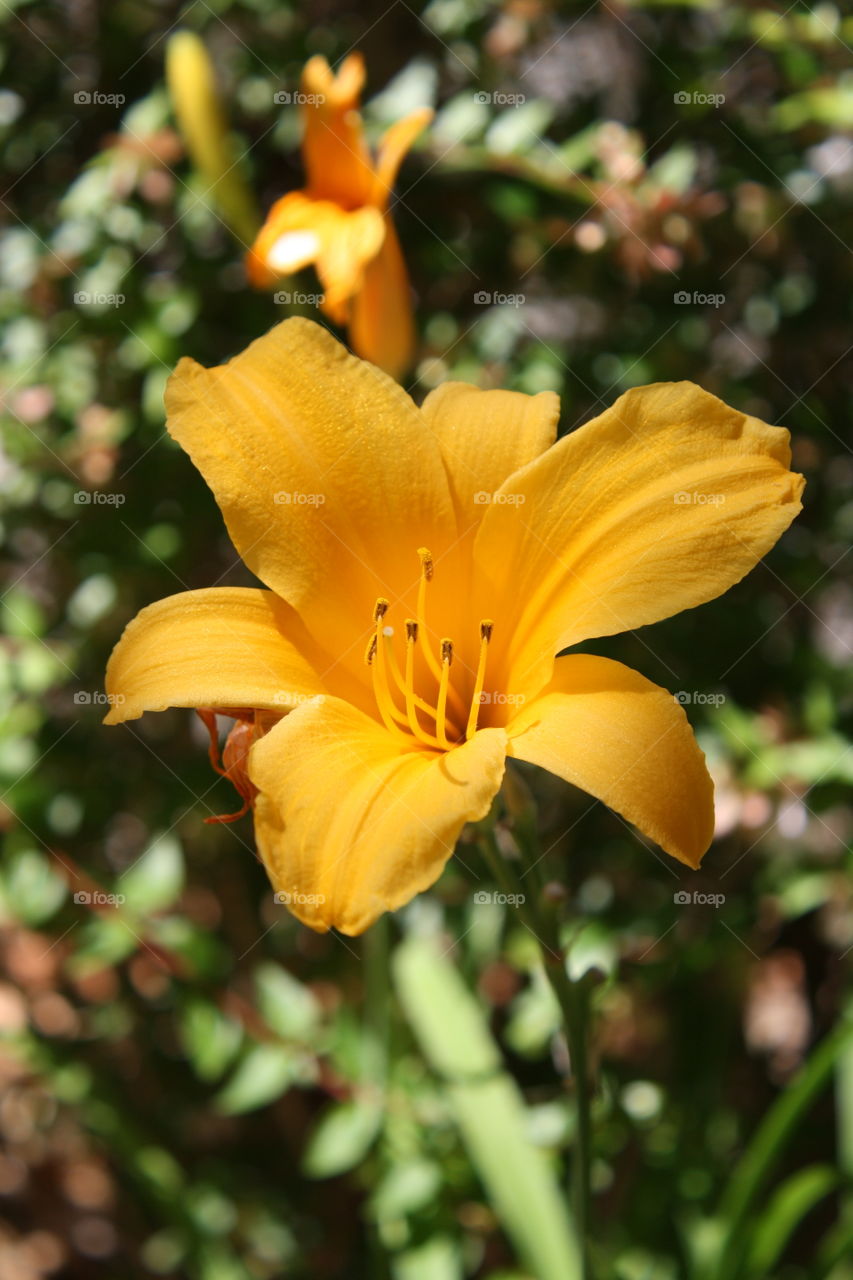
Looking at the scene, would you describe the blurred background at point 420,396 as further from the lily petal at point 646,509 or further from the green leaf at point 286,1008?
the lily petal at point 646,509

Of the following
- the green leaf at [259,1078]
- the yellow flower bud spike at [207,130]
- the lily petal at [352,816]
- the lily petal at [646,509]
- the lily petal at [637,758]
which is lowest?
the green leaf at [259,1078]

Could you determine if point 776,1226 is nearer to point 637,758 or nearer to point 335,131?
point 637,758

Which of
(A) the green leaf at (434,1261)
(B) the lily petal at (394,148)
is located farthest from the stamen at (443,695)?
(A) the green leaf at (434,1261)

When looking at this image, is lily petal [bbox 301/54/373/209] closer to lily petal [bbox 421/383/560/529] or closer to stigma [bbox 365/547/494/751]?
lily petal [bbox 421/383/560/529]

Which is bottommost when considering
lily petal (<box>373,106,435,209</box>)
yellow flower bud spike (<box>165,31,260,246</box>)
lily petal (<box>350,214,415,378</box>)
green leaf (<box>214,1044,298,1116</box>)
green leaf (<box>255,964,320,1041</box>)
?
green leaf (<box>214,1044,298,1116</box>)

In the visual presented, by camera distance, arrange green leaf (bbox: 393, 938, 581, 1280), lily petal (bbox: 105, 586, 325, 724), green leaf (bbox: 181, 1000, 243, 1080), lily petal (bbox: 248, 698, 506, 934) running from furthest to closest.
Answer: green leaf (bbox: 181, 1000, 243, 1080) < green leaf (bbox: 393, 938, 581, 1280) < lily petal (bbox: 105, 586, 325, 724) < lily petal (bbox: 248, 698, 506, 934)

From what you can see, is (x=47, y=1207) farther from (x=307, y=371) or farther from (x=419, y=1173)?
(x=307, y=371)

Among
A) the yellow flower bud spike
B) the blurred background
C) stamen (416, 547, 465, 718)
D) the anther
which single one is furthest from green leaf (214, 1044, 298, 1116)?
the yellow flower bud spike
